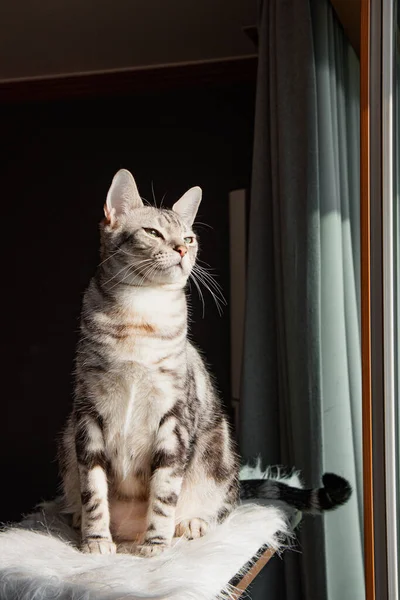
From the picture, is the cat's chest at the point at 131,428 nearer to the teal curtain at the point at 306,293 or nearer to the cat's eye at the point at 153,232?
the cat's eye at the point at 153,232

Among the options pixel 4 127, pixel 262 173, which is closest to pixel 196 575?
pixel 262 173

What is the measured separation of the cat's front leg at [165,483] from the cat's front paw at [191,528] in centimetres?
8

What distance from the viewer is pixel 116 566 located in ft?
3.70

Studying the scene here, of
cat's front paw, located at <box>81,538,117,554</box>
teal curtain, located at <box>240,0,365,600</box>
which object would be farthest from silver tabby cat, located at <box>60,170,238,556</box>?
teal curtain, located at <box>240,0,365,600</box>

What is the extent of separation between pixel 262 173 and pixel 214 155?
0.92 meters

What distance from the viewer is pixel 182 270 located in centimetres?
129

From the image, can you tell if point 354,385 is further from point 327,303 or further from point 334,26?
point 334,26

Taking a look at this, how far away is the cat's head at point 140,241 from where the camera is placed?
4.19 feet

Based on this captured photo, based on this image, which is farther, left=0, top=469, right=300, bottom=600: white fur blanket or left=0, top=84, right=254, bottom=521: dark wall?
left=0, top=84, right=254, bottom=521: dark wall

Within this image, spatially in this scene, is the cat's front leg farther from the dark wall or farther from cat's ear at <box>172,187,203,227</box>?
the dark wall

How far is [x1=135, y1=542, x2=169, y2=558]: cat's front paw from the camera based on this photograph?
1224 mm

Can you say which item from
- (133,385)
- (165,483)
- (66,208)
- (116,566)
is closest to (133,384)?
(133,385)

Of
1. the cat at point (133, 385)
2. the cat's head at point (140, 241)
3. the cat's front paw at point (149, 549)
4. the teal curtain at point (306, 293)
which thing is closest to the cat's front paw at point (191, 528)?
the cat at point (133, 385)

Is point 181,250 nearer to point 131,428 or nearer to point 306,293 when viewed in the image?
point 131,428
